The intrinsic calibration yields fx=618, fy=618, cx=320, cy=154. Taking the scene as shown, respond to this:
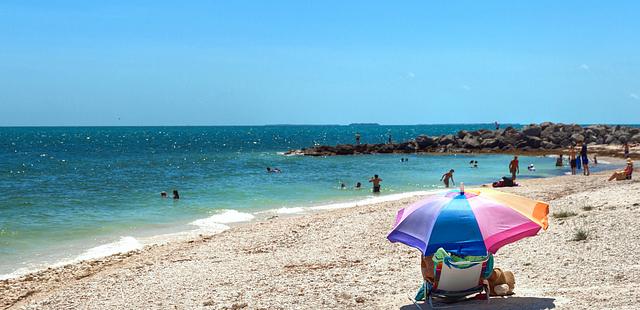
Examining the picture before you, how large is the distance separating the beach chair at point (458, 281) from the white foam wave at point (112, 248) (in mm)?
10093

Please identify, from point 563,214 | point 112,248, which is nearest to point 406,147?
point 112,248

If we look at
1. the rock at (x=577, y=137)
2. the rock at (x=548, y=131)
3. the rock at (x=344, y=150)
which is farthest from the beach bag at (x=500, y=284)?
the rock at (x=548, y=131)

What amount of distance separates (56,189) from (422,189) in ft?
63.5

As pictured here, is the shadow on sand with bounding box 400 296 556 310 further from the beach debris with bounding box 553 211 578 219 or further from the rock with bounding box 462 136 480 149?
the rock with bounding box 462 136 480 149

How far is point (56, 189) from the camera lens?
33062 millimetres

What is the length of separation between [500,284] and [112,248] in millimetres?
11362

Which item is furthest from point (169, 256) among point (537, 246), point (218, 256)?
point (537, 246)

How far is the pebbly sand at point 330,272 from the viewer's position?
8852 mm

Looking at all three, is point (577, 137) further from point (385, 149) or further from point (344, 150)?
point (344, 150)

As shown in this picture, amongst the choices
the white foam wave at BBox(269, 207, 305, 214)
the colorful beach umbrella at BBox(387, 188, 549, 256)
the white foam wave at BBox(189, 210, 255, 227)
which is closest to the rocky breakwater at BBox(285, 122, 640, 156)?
the white foam wave at BBox(269, 207, 305, 214)

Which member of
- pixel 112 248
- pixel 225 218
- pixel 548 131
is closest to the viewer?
pixel 112 248

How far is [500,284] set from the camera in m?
8.45

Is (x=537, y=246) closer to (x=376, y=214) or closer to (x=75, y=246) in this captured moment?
(x=376, y=214)

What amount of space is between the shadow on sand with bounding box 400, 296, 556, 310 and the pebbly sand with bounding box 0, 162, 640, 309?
0.04 feet
